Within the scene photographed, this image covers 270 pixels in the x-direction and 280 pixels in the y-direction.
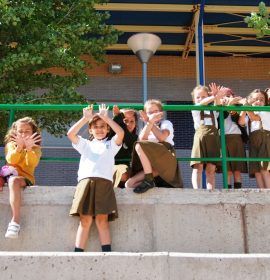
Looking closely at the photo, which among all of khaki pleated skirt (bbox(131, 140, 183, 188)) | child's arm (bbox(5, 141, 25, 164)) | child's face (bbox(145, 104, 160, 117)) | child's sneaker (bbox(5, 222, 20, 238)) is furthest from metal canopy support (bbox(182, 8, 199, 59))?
child's sneaker (bbox(5, 222, 20, 238))

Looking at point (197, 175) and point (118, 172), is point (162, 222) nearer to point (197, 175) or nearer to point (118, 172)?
point (118, 172)

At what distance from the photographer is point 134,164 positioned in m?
5.25

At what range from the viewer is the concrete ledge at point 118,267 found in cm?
424

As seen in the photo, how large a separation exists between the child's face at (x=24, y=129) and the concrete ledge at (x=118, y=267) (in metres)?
1.32

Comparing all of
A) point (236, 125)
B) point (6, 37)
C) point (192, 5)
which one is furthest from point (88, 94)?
point (236, 125)

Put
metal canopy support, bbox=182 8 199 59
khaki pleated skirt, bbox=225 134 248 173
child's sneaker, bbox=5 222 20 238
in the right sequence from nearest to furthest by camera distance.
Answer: child's sneaker, bbox=5 222 20 238
khaki pleated skirt, bbox=225 134 248 173
metal canopy support, bbox=182 8 199 59

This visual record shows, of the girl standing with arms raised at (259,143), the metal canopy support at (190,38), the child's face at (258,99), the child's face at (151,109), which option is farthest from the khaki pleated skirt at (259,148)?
the metal canopy support at (190,38)

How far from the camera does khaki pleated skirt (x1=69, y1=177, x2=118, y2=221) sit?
473 centimetres

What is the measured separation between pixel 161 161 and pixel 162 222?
1.83ft

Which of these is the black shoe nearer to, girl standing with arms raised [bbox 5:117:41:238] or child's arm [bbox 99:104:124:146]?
child's arm [bbox 99:104:124:146]

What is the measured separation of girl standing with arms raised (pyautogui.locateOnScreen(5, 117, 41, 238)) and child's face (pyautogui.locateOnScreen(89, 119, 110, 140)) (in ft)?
1.78

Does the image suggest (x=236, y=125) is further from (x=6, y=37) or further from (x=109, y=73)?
(x=109, y=73)

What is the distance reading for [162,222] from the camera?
498 centimetres

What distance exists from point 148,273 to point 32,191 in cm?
142
